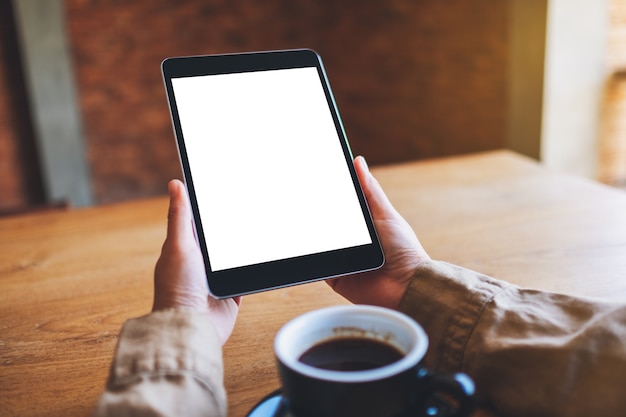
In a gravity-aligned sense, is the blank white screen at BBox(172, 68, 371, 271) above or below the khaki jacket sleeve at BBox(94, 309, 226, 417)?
above

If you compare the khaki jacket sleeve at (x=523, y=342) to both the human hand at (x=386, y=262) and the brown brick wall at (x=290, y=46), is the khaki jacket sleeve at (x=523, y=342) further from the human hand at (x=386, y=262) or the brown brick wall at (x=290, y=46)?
the brown brick wall at (x=290, y=46)

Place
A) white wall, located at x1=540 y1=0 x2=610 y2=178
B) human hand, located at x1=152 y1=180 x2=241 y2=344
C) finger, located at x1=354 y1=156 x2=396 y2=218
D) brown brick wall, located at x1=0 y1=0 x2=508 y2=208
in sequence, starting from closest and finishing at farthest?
human hand, located at x1=152 y1=180 x2=241 y2=344 < finger, located at x1=354 y1=156 x2=396 y2=218 < white wall, located at x1=540 y1=0 x2=610 y2=178 < brown brick wall, located at x1=0 y1=0 x2=508 y2=208

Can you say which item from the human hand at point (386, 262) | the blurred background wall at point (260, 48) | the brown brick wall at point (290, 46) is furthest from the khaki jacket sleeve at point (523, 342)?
the brown brick wall at point (290, 46)

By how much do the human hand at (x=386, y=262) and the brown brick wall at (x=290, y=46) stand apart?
2.56 metres

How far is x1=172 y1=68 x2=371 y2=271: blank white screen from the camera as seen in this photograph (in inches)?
22.7

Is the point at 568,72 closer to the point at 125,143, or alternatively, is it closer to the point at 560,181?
the point at 560,181

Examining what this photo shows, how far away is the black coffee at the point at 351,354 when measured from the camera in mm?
406

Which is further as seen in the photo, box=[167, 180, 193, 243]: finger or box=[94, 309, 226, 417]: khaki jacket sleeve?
box=[167, 180, 193, 243]: finger

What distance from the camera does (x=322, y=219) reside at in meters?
0.60

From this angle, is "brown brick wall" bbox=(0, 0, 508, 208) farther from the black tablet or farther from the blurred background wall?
the black tablet

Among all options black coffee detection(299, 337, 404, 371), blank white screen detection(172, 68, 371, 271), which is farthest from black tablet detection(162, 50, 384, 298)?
black coffee detection(299, 337, 404, 371)

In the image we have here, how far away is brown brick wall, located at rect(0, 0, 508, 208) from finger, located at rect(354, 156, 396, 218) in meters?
2.56

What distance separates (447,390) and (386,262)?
25 cm

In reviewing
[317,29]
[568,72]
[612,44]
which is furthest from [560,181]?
[317,29]
